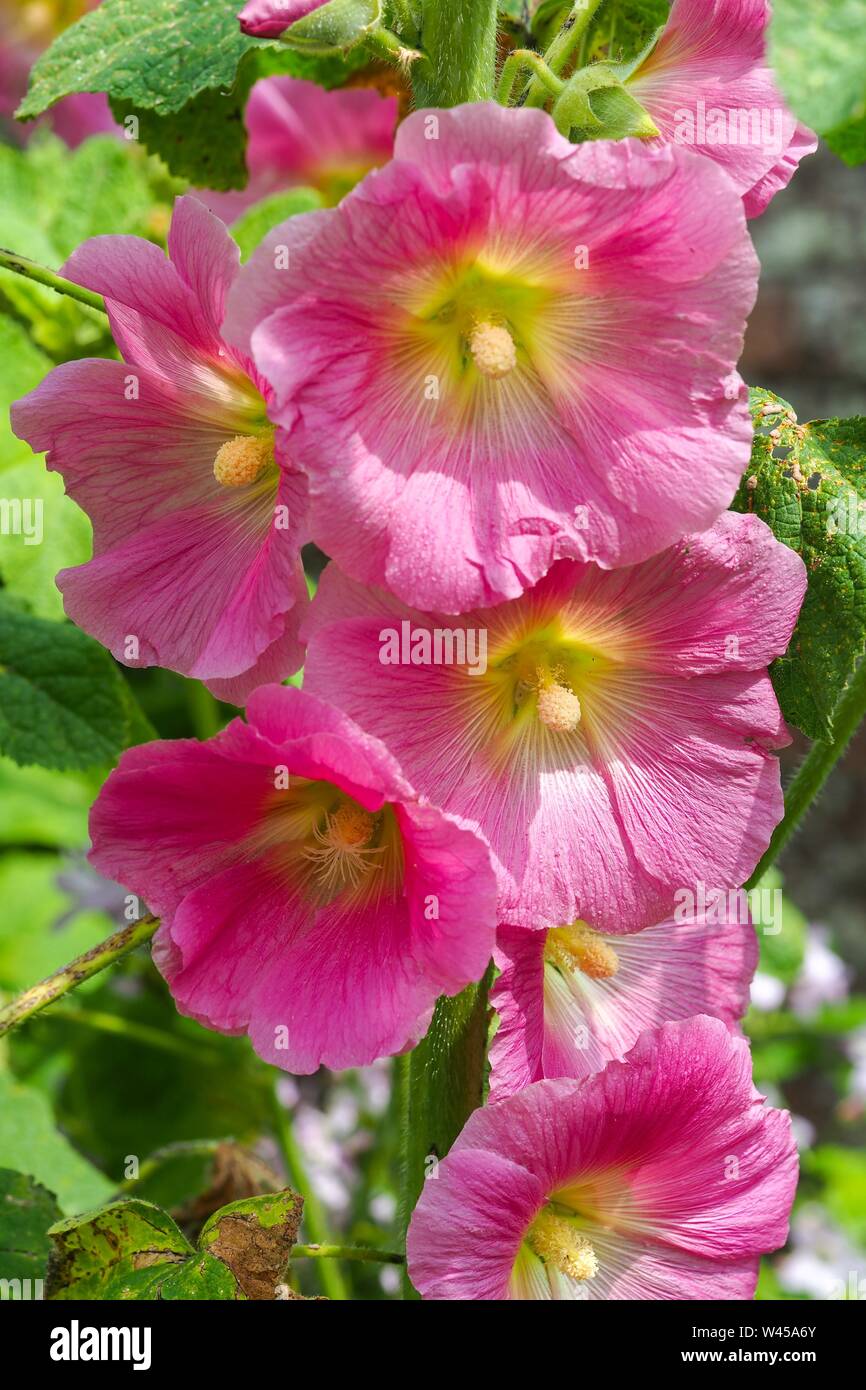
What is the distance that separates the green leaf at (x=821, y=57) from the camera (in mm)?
622

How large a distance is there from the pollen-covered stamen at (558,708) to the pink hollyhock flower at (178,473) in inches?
6.2

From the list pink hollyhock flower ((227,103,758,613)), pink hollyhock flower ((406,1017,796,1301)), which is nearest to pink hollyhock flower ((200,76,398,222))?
pink hollyhock flower ((227,103,758,613))

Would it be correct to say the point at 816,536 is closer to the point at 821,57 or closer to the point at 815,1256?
the point at 821,57

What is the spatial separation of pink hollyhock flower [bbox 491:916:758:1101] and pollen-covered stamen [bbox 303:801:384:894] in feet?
0.34

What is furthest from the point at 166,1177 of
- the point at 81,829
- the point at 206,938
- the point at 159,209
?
the point at 159,209

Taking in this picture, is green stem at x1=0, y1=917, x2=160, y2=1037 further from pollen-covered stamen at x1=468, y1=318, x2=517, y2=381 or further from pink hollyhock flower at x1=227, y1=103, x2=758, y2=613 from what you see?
pollen-covered stamen at x1=468, y1=318, x2=517, y2=381

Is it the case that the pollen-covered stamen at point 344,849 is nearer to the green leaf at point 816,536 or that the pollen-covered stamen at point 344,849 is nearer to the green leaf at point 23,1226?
the green leaf at point 816,536

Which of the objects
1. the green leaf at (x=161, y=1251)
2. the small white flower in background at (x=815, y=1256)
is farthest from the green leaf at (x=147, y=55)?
A: the small white flower in background at (x=815, y=1256)

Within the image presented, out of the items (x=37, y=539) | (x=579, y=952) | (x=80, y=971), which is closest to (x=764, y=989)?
(x=579, y=952)

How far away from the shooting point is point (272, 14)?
85 cm

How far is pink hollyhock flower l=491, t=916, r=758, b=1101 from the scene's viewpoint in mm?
932

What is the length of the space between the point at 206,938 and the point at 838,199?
3.20m

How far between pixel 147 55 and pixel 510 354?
1.27 ft
